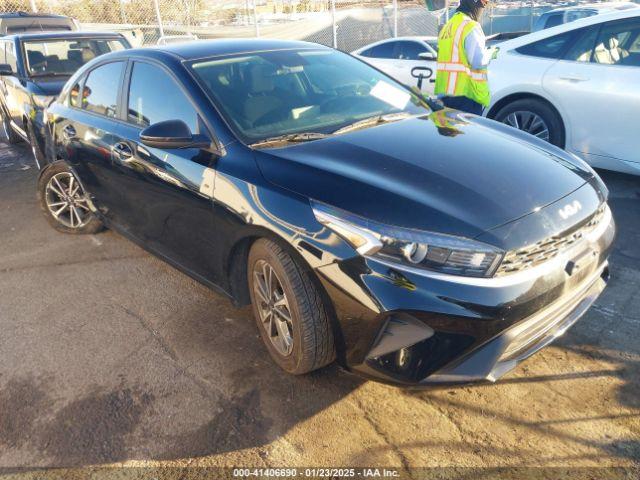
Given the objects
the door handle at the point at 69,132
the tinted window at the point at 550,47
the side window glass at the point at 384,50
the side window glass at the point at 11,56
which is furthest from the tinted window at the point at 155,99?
the side window glass at the point at 384,50

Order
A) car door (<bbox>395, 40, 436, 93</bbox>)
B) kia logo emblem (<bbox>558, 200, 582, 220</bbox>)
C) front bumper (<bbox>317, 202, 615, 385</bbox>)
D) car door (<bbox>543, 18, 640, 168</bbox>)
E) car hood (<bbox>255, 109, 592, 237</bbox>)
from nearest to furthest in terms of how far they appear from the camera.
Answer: front bumper (<bbox>317, 202, 615, 385</bbox>) < car hood (<bbox>255, 109, 592, 237</bbox>) < kia logo emblem (<bbox>558, 200, 582, 220</bbox>) < car door (<bbox>543, 18, 640, 168</bbox>) < car door (<bbox>395, 40, 436, 93</bbox>)

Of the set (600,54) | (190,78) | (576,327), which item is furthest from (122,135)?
(600,54)

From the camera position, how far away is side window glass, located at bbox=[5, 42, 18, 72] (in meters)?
6.93

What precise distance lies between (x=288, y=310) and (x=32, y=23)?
34.4ft

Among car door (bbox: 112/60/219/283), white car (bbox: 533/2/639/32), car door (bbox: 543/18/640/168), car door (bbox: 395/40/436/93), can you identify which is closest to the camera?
car door (bbox: 112/60/219/283)

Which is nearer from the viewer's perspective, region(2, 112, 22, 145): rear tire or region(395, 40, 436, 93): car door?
region(395, 40, 436, 93): car door

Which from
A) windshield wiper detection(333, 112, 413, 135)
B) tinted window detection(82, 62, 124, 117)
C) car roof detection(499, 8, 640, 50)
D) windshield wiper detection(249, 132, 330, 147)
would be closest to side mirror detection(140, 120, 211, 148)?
windshield wiper detection(249, 132, 330, 147)

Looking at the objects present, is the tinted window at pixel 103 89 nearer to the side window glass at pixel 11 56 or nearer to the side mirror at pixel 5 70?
the side mirror at pixel 5 70

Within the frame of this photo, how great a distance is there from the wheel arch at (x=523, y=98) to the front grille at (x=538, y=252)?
2.97 m

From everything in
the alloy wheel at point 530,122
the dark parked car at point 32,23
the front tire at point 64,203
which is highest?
the dark parked car at point 32,23

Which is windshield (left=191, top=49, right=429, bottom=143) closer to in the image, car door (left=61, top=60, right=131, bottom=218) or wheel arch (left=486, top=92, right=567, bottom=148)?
car door (left=61, top=60, right=131, bottom=218)

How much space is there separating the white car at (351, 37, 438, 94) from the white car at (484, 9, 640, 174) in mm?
2132

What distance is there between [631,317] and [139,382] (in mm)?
2734

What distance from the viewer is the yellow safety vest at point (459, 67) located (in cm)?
482
